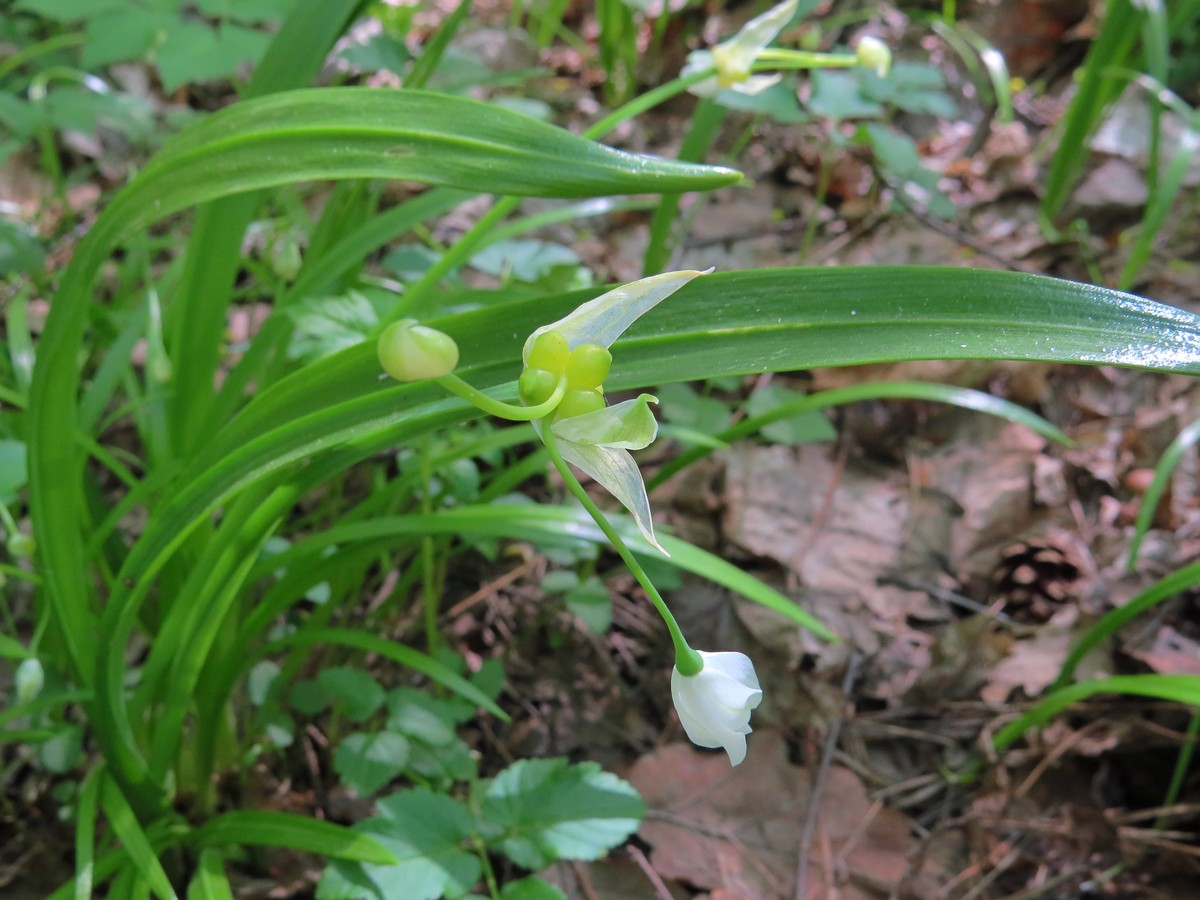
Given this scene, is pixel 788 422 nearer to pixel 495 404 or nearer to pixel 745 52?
pixel 745 52

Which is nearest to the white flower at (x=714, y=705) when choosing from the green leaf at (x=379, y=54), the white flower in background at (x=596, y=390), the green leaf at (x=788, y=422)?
the white flower in background at (x=596, y=390)

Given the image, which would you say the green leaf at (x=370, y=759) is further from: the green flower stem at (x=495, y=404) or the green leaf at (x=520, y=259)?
the green leaf at (x=520, y=259)

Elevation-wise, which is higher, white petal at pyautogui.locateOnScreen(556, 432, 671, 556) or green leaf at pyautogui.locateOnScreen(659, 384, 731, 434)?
white petal at pyautogui.locateOnScreen(556, 432, 671, 556)

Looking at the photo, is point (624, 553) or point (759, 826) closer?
point (624, 553)

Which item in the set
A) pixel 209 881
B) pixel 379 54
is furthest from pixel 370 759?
pixel 379 54

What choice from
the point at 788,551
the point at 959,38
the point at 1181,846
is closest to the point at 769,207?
the point at 959,38

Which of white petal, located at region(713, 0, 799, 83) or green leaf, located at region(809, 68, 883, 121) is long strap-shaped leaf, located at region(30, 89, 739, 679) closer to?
white petal, located at region(713, 0, 799, 83)

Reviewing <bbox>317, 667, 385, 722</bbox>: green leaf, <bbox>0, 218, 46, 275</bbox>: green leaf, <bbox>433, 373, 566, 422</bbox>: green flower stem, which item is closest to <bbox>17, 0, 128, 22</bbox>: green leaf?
<bbox>0, 218, 46, 275</bbox>: green leaf
